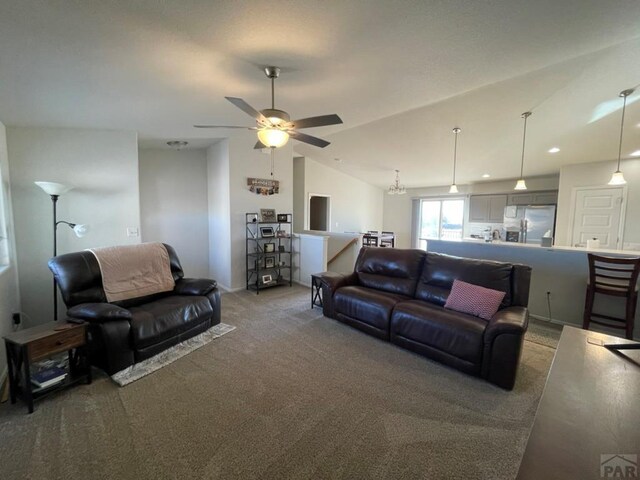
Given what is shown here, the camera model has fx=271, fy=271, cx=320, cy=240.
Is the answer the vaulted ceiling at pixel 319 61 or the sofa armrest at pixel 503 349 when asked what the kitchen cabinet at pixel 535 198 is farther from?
the sofa armrest at pixel 503 349

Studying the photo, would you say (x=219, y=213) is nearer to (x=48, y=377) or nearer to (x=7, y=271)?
(x=7, y=271)

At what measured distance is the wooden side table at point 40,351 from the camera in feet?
6.32

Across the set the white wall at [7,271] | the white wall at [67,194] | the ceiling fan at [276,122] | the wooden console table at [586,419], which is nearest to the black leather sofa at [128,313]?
the white wall at [7,271]

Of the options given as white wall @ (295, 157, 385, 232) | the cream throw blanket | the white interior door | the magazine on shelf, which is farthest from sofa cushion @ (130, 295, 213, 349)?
the white interior door

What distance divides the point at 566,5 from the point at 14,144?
209 inches

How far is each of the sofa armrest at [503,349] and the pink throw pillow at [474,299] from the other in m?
0.26

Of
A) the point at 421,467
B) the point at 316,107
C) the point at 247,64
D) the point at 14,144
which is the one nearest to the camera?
the point at 421,467

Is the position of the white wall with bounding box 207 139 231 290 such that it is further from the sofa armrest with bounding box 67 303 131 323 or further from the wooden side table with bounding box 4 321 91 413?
the wooden side table with bounding box 4 321 91 413

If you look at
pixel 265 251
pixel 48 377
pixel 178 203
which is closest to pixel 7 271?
pixel 48 377

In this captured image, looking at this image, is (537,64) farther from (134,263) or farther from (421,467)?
(134,263)

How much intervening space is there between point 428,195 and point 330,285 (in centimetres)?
601

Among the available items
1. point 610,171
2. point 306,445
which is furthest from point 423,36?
point 610,171

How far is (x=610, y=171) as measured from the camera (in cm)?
510

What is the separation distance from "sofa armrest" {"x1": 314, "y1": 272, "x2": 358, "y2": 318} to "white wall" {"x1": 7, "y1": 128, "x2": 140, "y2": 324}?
2.76 metres
